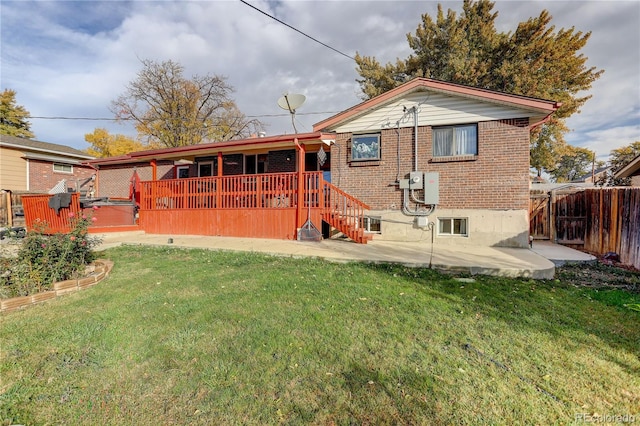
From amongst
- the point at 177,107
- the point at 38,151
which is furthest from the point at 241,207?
the point at 177,107

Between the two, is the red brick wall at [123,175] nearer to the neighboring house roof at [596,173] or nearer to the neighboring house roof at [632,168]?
the neighboring house roof at [632,168]

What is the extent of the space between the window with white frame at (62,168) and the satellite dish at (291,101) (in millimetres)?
18373

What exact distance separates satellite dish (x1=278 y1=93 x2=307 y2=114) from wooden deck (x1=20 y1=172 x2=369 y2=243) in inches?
94.1

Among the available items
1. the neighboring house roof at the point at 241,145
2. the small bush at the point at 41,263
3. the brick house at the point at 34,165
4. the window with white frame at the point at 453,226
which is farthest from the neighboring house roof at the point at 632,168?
the brick house at the point at 34,165

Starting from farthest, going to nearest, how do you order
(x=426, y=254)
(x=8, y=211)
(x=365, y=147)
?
1. (x=8, y=211)
2. (x=365, y=147)
3. (x=426, y=254)

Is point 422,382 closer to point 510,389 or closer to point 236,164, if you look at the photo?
point 510,389

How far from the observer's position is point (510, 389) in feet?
6.45

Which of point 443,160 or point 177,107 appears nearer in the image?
point 443,160

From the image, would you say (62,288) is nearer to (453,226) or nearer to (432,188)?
(432,188)

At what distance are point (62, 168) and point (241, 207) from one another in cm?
1770

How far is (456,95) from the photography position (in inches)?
311

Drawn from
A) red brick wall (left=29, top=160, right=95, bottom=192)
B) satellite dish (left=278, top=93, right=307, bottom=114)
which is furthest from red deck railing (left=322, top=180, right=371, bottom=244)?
red brick wall (left=29, top=160, right=95, bottom=192)

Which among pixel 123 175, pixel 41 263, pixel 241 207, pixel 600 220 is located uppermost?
pixel 123 175

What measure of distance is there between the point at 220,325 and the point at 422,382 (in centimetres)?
202
